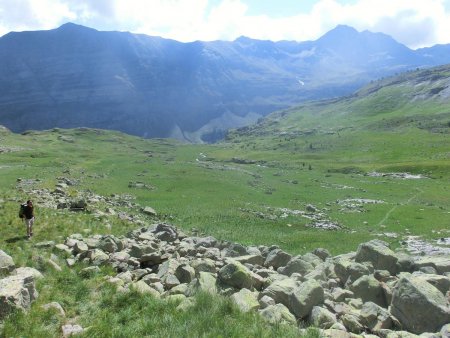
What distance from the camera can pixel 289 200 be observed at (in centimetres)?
6762

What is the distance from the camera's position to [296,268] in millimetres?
21297

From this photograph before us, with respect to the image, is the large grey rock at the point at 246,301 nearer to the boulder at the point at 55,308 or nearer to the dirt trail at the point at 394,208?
the boulder at the point at 55,308

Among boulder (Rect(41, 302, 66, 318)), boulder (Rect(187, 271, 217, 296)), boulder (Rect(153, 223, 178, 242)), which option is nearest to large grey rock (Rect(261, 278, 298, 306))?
boulder (Rect(187, 271, 217, 296))

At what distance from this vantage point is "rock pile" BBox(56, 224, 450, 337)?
1498 cm

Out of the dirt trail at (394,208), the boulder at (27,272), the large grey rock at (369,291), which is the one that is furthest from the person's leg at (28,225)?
the dirt trail at (394,208)

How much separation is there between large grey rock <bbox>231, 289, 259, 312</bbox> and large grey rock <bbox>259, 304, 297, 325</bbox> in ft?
1.29

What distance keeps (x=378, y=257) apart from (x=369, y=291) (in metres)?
4.54

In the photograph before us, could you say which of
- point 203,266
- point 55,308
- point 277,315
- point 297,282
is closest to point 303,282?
point 297,282

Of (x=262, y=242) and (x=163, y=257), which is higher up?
(x=163, y=257)

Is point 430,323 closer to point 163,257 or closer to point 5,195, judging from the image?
point 163,257

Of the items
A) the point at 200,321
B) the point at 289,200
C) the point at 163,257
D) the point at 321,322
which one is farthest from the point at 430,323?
the point at 289,200

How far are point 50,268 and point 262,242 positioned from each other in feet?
Answer: 69.4

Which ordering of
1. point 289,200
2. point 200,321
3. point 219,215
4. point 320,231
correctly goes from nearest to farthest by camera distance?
point 200,321 < point 320,231 < point 219,215 < point 289,200

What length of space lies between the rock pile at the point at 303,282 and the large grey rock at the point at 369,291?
0.04m
